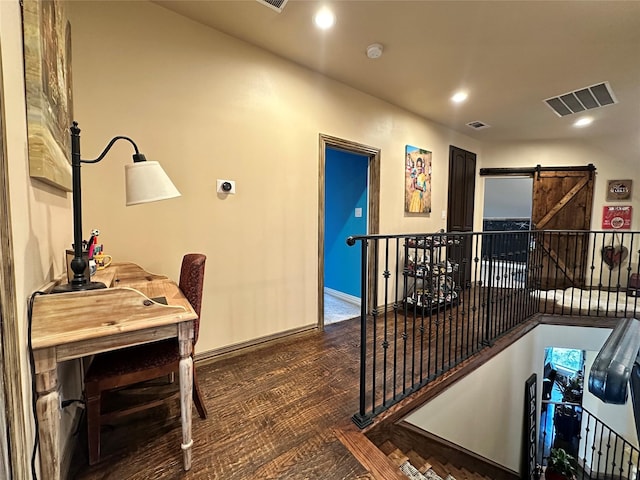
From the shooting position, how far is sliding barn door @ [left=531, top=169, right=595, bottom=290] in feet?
16.1

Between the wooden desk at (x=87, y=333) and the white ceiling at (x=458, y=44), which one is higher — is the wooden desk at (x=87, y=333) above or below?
below

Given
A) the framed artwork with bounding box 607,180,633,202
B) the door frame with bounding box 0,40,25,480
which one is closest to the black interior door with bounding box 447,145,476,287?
the framed artwork with bounding box 607,180,633,202

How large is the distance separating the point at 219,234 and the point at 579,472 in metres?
6.83

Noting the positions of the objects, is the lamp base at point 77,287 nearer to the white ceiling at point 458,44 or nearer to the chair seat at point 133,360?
the chair seat at point 133,360

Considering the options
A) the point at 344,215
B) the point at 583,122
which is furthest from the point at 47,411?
the point at 583,122

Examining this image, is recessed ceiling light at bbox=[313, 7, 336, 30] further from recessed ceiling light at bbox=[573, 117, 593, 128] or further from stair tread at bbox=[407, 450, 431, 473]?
recessed ceiling light at bbox=[573, 117, 593, 128]

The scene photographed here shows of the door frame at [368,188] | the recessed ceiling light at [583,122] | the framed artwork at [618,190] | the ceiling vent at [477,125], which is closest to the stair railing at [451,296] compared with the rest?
the door frame at [368,188]

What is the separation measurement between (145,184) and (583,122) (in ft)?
18.6

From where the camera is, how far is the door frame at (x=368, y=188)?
9.59 feet

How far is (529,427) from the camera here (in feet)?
11.8

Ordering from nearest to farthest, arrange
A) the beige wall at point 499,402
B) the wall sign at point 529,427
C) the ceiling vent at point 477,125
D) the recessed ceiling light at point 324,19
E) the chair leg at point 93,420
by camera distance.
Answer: the chair leg at point 93,420 < the recessed ceiling light at point 324,19 < the beige wall at point 499,402 < the wall sign at point 529,427 < the ceiling vent at point 477,125

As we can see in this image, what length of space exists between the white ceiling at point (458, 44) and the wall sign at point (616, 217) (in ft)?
6.22

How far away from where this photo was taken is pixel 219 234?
233 cm

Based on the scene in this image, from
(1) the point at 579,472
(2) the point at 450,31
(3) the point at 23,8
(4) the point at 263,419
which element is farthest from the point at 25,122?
(1) the point at 579,472
